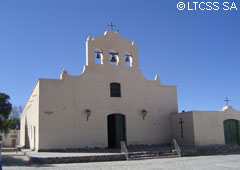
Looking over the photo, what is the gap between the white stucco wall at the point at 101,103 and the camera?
61.9 ft

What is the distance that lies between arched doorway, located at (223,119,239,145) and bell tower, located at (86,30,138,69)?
8.26m

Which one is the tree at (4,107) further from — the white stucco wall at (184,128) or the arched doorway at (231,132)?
the arched doorway at (231,132)

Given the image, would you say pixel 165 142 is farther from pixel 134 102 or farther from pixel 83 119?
pixel 83 119

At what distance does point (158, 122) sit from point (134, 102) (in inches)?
104

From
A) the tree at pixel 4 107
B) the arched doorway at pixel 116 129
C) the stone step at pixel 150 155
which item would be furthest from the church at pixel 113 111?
the tree at pixel 4 107

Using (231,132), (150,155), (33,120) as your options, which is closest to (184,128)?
(231,132)

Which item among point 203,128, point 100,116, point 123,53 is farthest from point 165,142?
point 123,53

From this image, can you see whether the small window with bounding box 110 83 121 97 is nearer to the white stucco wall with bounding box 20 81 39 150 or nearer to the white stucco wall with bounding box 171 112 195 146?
the white stucco wall with bounding box 171 112 195 146

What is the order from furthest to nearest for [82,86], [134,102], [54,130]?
[134,102]
[82,86]
[54,130]

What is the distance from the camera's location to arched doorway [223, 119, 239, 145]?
21.0 meters

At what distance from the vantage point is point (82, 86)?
20.0m

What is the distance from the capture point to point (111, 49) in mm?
21312

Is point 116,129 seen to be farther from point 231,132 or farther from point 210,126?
point 231,132

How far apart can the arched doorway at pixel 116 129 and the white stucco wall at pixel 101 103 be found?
39 cm
